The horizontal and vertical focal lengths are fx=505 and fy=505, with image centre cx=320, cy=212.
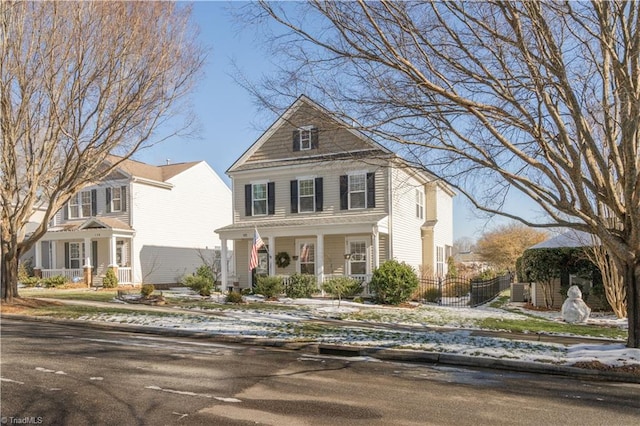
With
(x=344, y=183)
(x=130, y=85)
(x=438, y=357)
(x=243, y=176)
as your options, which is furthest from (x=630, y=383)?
(x=243, y=176)

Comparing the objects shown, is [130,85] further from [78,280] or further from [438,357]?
[78,280]

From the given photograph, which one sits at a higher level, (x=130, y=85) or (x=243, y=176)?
(x=130, y=85)

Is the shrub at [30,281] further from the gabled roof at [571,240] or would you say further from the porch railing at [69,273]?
the gabled roof at [571,240]

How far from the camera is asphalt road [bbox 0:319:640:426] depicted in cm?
546

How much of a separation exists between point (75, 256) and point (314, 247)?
16615 mm

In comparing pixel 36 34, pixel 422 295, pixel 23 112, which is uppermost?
pixel 36 34

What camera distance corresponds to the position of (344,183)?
22.7 metres

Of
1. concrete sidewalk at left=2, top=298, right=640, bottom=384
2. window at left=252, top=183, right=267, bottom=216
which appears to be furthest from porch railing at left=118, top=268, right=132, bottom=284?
concrete sidewalk at left=2, top=298, right=640, bottom=384

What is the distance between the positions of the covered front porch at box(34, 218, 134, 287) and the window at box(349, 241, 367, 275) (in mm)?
13530

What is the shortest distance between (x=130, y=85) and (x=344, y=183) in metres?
10.4

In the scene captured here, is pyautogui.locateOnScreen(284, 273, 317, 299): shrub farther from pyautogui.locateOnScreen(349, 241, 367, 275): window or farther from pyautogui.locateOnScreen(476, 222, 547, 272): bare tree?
pyautogui.locateOnScreen(476, 222, 547, 272): bare tree


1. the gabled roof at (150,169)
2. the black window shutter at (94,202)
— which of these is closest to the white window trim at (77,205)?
the black window shutter at (94,202)

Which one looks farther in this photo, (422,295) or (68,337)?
(422,295)

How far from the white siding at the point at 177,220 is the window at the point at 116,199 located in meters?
1.10
